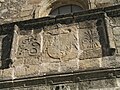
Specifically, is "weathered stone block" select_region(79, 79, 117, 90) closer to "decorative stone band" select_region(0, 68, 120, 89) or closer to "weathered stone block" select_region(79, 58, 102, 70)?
"decorative stone band" select_region(0, 68, 120, 89)

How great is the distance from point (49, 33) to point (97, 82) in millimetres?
1489

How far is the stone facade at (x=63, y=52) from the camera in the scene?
5020mm

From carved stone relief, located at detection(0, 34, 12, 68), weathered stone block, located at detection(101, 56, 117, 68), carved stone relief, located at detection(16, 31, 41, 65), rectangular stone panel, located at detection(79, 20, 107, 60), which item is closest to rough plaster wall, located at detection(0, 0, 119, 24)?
carved stone relief, located at detection(0, 34, 12, 68)

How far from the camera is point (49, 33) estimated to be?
5867 mm

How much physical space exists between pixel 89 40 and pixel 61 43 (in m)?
0.52

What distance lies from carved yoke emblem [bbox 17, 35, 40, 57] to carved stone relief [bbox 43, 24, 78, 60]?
0.16 metres

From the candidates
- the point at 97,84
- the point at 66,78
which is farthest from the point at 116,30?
the point at 66,78

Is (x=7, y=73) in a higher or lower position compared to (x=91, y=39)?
lower

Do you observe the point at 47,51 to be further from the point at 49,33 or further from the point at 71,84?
the point at 71,84

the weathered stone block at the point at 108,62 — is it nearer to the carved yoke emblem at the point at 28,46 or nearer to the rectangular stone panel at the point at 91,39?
the rectangular stone panel at the point at 91,39

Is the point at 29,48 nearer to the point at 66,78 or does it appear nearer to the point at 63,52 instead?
the point at 63,52

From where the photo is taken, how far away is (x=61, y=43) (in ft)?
18.5

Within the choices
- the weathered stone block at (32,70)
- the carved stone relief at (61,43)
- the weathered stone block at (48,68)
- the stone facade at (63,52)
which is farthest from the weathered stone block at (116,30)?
the weathered stone block at (32,70)

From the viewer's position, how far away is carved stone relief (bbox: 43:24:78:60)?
5469 millimetres
